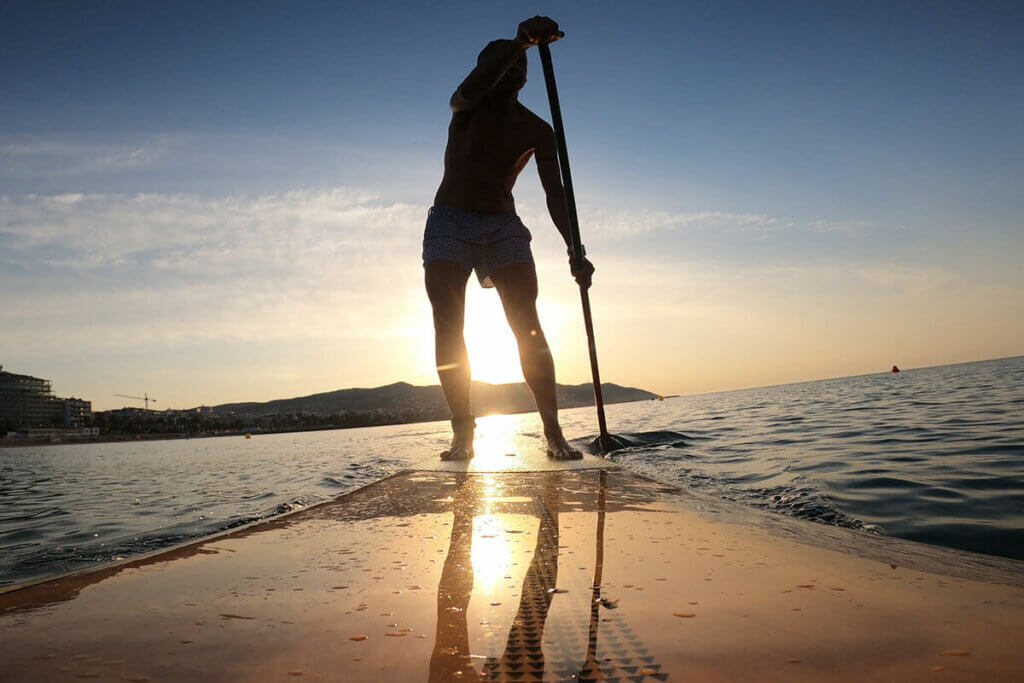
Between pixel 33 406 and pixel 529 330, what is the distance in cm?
16599

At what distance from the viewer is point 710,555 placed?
1.64 metres

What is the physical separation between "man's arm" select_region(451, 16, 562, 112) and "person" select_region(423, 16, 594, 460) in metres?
0.14

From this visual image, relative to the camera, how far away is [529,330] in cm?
445

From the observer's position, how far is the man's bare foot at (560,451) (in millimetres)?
4238

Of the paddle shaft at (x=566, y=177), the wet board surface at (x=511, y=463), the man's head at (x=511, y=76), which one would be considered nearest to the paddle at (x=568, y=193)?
the paddle shaft at (x=566, y=177)

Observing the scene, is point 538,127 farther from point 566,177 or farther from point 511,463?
point 511,463

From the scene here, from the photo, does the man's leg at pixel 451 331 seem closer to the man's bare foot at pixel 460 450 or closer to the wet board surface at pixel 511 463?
the man's bare foot at pixel 460 450

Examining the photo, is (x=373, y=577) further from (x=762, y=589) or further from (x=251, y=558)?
(x=762, y=589)

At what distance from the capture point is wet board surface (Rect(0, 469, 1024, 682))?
0.97 metres

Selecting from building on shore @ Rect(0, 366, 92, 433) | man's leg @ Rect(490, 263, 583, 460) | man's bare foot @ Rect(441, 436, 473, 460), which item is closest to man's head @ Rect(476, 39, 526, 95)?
man's leg @ Rect(490, 263, 583, 460)

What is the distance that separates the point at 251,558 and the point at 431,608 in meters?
0.85

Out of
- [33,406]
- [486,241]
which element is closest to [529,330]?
[486,241]

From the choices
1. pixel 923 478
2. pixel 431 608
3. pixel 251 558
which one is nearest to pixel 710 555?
pixel 431 608

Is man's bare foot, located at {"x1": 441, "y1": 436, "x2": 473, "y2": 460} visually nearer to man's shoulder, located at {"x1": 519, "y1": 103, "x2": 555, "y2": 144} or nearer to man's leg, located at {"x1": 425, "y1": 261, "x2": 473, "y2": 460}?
man's leg, located at {"x1": 425, "y1": 261, "x2": 473, "y2": 460}
